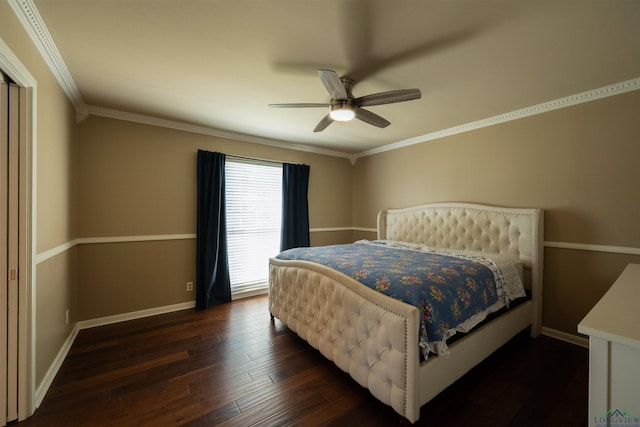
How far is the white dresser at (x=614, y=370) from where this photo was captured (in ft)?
2.88

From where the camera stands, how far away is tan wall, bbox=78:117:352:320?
112 inches

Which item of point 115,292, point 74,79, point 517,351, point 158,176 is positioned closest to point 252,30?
point 74,79

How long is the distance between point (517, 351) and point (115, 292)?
4334 millimetres

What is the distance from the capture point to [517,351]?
7.88 feet

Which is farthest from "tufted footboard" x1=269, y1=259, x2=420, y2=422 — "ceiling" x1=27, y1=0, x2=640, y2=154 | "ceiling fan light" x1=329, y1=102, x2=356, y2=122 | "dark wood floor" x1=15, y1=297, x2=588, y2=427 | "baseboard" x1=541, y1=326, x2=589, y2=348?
"baseboard" x1=541, y1=326, x2=589, y2=348

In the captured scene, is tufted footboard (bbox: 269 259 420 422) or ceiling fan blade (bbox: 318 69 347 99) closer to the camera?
tufted footboard (bbox: 269 259 420 422)

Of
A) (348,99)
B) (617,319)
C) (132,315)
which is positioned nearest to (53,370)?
(132,315)

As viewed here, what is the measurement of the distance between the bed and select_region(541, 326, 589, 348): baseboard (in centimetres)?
13

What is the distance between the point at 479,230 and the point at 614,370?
2.44 meters

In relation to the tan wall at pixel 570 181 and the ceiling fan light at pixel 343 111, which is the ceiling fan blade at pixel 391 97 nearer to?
the ceiling fan light at pixel 343 111

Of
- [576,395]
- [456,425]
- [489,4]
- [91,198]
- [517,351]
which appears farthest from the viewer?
[91,198]

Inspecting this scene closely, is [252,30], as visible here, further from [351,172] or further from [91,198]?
[351,172]

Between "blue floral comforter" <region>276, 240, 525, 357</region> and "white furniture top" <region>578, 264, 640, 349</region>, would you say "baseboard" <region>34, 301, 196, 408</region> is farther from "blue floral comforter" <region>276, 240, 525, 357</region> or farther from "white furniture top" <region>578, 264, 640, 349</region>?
"white furniture top" <region>578, 264, 640, 349</region>

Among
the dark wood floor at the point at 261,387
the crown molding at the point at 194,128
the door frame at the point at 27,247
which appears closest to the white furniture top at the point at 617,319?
the dark wood floor at the point at 261,387
